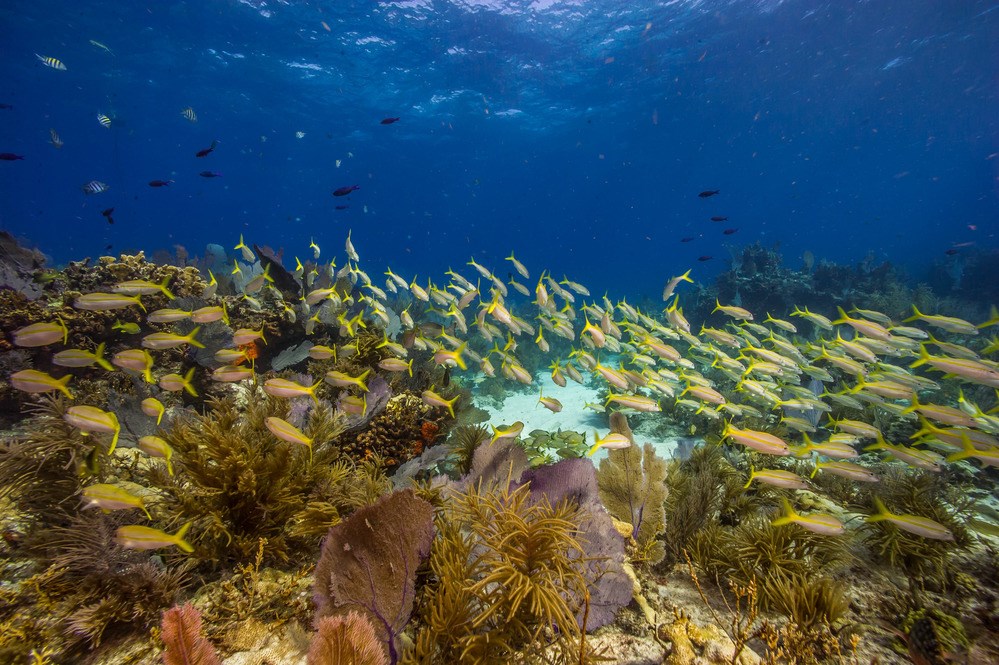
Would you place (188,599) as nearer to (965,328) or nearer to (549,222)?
(965,328)

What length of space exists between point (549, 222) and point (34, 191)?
450 feet

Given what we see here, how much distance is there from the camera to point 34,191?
85.8 metres

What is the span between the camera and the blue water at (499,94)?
81.3ft

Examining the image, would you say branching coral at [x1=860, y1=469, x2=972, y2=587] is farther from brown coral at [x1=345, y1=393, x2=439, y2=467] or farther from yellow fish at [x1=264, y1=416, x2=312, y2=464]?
yellow fish at [x1=264, y1=416, x2=312, y2=464]

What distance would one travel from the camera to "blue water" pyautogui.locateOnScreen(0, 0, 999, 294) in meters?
24.8

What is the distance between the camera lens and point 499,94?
117 ft

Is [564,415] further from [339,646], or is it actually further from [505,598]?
[339,646]

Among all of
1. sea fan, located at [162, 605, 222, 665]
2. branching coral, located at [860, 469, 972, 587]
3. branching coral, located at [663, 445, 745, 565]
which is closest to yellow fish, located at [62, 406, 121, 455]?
sea fan, located at [162, 605, 222, 665]

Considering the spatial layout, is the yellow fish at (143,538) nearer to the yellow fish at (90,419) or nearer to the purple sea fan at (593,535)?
the yellow fish at (90,419)

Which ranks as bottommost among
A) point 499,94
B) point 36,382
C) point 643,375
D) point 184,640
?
point 643,375

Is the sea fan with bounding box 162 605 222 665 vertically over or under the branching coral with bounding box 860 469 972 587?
over

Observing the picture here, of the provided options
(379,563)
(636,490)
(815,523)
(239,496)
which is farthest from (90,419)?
(815,523)

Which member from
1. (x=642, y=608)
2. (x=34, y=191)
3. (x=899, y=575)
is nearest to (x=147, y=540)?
(x=642, y=608)

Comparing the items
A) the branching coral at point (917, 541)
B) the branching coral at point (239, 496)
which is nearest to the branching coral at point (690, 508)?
the branching coral at point (917, 541)
